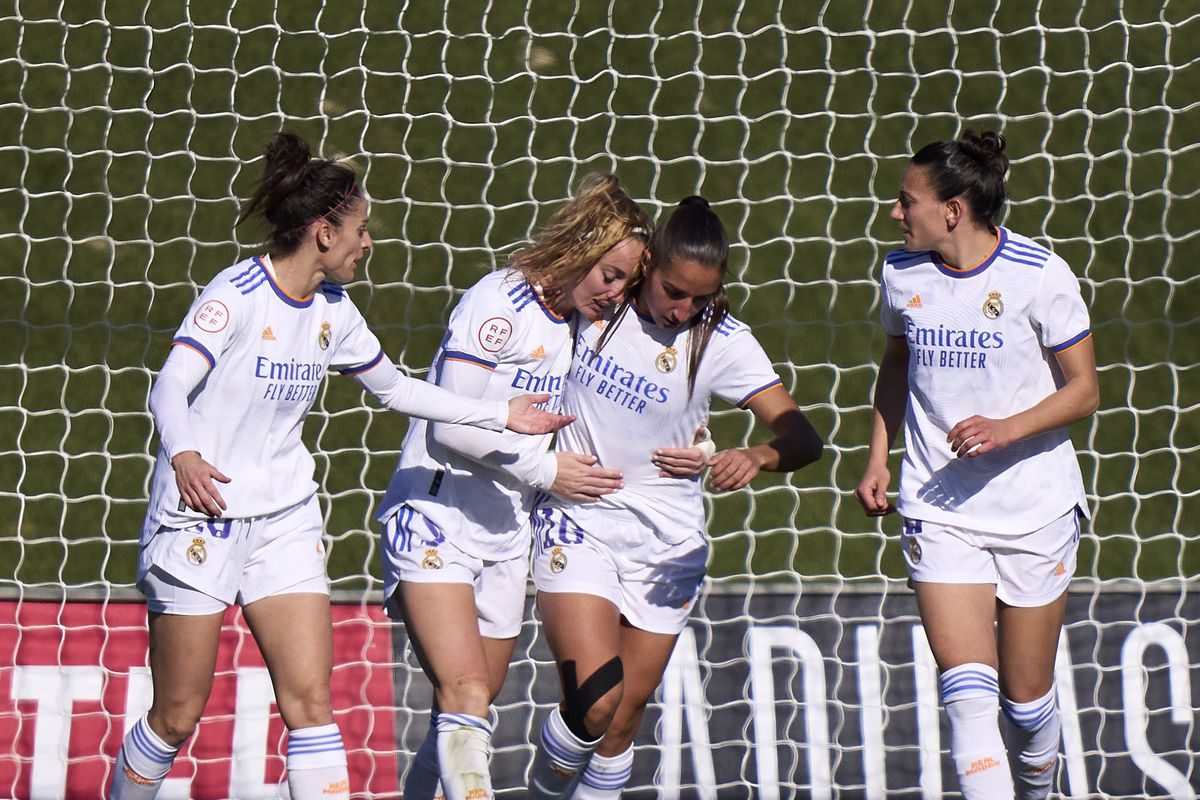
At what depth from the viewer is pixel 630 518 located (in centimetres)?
425

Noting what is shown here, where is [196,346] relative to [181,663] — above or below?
above

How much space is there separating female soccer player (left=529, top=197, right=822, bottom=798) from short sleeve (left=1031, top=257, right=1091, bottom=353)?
2.12 feet

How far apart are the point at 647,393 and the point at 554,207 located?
3.68m

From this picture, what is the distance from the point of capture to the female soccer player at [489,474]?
394cm

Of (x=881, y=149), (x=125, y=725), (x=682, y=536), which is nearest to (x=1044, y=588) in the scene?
(x=682, y=536)

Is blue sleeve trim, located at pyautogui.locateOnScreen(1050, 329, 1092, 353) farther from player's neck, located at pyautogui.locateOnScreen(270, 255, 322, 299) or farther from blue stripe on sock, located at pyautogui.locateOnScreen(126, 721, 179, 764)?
blue stripe on sock, located at pyautogui.locateOnScreen(126, 721, 179, 764)

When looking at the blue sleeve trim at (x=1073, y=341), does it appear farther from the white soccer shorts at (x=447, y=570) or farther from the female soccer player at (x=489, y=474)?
the white soccer shorts at (x=447, y=570)

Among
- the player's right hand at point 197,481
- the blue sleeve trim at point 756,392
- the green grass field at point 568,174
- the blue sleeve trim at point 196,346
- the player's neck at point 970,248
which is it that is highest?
the green grass field at point 568,174

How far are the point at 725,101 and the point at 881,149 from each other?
2.77 feet

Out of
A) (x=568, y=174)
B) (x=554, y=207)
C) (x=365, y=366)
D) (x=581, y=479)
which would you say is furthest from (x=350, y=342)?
(x=568, y=174)

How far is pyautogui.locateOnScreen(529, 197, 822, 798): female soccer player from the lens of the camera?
4.10 meters

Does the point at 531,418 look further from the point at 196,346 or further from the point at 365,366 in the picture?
the point at 196,346

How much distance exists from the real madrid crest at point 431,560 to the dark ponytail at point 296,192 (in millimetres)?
834

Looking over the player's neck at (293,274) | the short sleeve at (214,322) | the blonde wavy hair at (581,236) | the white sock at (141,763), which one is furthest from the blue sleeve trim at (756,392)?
the white sock at (141,763)
